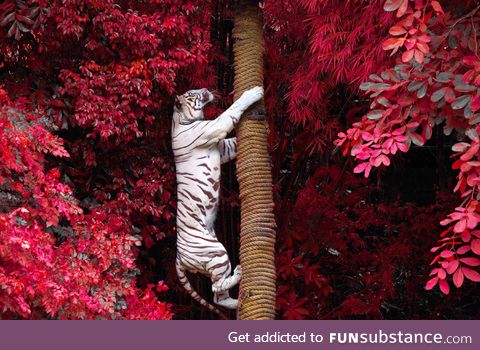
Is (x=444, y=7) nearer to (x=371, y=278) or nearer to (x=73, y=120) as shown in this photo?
(x=73, y=120)

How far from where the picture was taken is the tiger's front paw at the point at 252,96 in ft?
14.2

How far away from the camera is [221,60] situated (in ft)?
17.2

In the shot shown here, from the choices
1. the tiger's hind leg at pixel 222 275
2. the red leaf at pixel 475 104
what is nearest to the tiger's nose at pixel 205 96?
the tiger's hind leg at pixel 222 275

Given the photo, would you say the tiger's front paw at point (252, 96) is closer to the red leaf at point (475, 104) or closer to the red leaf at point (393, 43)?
the red leaf at point (393, 43)

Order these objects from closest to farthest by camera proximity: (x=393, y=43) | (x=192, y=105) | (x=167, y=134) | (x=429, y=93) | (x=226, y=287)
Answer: (x=393, y=43) < (x=429, y=93) < (x=226, y=287) < (x=192, y=105) < (x=167, y=134)

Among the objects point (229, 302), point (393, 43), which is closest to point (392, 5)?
point (393, 43)

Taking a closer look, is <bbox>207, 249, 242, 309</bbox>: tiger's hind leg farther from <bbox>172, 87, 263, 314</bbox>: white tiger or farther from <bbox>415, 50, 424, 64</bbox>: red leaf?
<bbox>415, 50, 424, 64</bbox>: red leaf

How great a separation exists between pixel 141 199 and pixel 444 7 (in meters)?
2.09

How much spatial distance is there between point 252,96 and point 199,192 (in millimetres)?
621

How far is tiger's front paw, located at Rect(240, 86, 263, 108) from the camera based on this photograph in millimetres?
4324

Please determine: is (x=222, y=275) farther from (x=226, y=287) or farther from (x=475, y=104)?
(x=475, y=104)

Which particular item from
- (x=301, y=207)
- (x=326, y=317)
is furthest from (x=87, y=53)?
(x=326, y=317)

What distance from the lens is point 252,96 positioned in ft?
14.2

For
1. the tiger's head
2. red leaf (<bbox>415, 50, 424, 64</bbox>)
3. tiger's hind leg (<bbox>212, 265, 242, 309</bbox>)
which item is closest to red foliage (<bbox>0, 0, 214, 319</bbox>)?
the tiger's head
